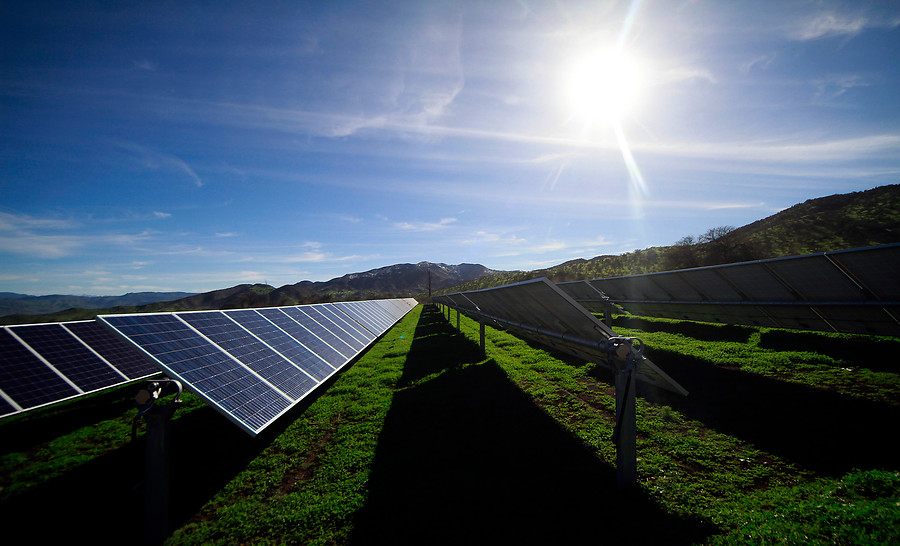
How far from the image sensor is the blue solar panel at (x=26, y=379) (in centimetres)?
764

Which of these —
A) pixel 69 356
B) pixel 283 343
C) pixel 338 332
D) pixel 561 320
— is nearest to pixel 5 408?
pixel 69 356

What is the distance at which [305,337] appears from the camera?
11.5m

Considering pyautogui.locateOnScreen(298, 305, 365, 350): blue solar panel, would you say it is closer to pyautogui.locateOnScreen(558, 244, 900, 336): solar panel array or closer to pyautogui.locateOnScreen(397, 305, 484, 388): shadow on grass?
pyautogui.locateOnScreen(397, 305, 484, 388): shadow on grass

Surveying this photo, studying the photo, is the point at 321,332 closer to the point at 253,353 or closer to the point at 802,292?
the point at 253,353

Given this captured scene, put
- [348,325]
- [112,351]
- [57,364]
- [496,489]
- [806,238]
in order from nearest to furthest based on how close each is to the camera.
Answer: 1. [496,489]
2. [57,364]
3. [112,351]
4. [348,325]
5. [806,238]

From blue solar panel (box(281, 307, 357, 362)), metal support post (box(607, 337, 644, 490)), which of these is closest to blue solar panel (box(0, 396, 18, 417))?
blue solar panel (box(281, 307, 357, 362))

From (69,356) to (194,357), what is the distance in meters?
7.30

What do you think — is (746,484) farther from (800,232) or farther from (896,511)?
(800,232)

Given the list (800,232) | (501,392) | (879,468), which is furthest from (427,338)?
(800,232)

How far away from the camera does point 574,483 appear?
5.16m

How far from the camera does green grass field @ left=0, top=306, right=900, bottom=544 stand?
4285 millimetres

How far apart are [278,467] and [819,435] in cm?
984

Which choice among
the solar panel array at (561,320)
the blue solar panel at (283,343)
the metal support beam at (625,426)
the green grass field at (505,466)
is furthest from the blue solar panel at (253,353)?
the metal support beam at (625,426)

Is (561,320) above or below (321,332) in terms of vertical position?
above
